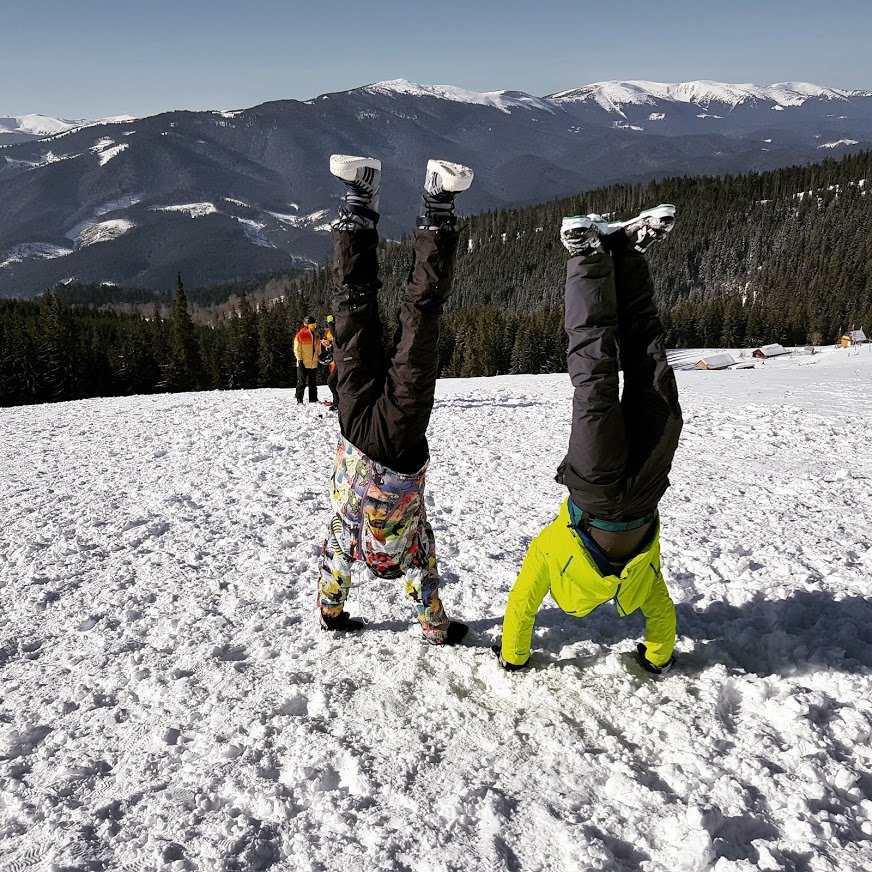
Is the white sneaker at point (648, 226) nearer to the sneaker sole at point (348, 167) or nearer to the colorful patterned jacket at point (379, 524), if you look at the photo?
the sneaker sole at point (348, 167)

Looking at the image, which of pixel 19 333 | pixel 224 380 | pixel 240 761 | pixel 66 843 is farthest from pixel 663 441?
pixel 224 380

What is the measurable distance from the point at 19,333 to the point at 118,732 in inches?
2345

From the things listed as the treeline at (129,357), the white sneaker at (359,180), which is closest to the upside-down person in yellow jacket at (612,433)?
the white sneaker at (359,180)

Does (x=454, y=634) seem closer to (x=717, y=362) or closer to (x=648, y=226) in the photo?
(x=648, y=226)

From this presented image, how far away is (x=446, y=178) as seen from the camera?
2.59m

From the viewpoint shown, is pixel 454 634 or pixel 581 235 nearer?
pixel 581 235

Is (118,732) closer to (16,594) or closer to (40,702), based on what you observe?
(40,702)

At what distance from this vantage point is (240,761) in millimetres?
3000

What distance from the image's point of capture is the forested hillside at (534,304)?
56281 millimetres

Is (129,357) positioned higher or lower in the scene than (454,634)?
lower

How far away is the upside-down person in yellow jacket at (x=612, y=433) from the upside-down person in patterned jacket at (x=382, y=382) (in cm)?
70

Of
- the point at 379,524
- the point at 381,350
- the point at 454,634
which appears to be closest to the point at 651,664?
the point at 454,634

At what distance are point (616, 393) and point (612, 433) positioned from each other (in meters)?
0.21

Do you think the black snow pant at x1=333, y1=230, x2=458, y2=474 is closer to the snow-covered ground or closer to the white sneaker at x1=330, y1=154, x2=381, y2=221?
the white sneaker at x1=330, y1=154, x2=381, y2=221
